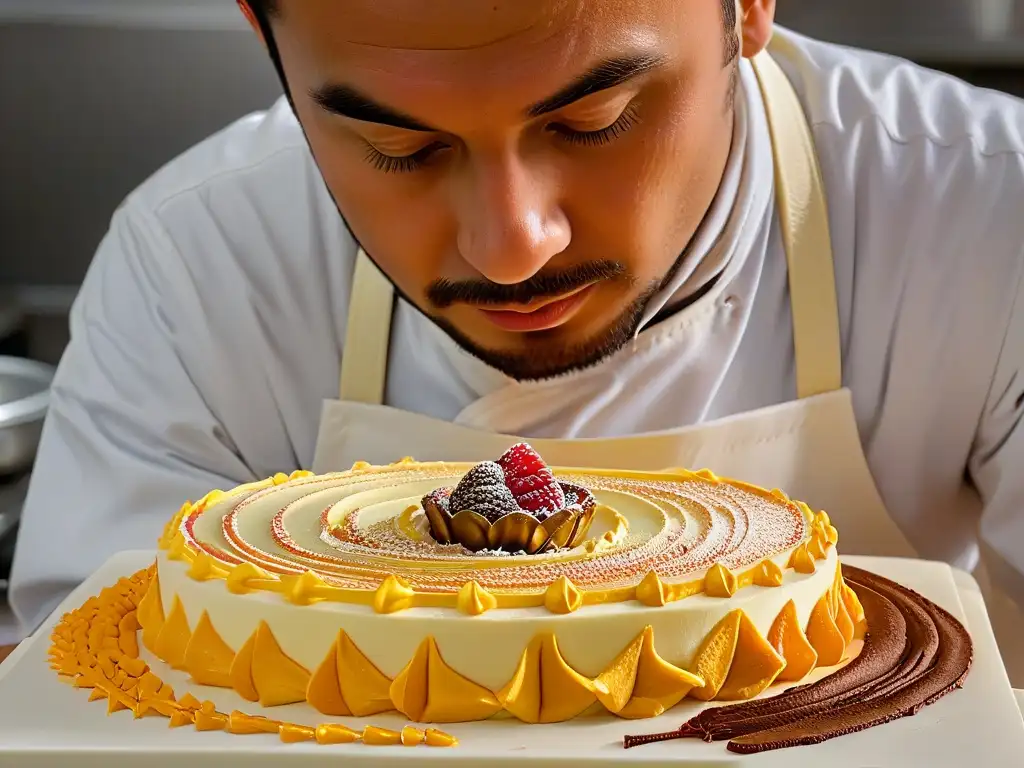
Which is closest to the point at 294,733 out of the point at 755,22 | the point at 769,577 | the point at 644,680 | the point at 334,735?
the point at 334,735

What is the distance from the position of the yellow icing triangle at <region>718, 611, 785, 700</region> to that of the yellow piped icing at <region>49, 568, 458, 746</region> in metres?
0.23

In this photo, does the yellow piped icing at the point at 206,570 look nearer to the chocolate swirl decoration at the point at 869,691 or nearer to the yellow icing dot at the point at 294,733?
the yellow icing dot at the point at 294,733

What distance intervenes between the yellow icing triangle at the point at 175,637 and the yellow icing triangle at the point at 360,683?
167 mm

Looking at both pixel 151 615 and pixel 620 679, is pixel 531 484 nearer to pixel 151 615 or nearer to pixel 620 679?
pixel 620 679

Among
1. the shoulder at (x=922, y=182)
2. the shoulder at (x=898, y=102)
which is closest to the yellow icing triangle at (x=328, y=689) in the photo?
the shoulder at (x=922, y=182)

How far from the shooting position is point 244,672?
101 centimetres

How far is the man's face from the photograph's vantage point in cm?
112

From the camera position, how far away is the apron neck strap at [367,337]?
5.52 ft

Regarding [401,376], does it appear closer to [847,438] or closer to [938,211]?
[847,438]

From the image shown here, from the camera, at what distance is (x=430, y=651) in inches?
38.1

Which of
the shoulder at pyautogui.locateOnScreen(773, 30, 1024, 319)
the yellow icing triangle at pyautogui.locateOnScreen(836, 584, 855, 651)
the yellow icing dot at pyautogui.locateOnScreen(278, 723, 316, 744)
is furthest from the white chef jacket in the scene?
the yellow icing dot at pyautogui.locateOnScreen(278, 723, 316, 744)

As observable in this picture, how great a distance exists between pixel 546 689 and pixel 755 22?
792mm

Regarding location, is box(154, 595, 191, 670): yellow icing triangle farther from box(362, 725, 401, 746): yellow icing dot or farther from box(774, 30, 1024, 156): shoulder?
box(774, 30, 1024, 156): shoulder

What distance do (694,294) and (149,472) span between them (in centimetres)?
71
